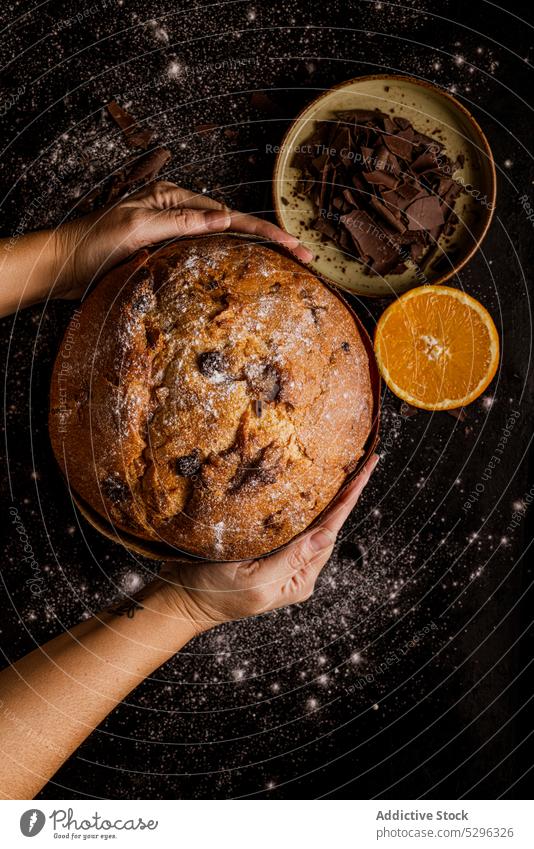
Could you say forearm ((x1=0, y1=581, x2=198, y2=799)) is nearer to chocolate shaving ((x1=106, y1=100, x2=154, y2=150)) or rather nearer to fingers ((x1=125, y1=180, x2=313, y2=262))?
fingers ((x1=125, y1=180, x2=313, y2=262))

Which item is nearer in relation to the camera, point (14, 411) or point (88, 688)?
point (88, 688)

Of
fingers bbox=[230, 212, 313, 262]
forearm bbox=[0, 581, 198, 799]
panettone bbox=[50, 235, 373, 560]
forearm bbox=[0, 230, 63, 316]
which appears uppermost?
forearm bbox=[0, 230, 63, 316]

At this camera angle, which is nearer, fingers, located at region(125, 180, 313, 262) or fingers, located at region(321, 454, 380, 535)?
fingers, located at region(321, 454, 380, 535)

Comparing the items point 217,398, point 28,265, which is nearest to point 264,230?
point 217,398

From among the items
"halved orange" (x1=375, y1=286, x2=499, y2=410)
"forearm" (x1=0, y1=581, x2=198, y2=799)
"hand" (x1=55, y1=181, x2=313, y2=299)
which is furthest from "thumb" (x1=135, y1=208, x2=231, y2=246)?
"forearm" (x1=0, y1=581, x2=198, y2=799)

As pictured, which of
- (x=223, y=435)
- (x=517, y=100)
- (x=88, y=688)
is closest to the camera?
(x=223, y=435)

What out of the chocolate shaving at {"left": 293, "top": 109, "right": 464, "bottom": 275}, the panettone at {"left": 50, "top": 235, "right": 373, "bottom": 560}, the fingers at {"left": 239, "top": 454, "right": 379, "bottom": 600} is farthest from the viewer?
the chocolate shaving at {"left": 293, "top": 109, "right": 464, "bottom": 275}
